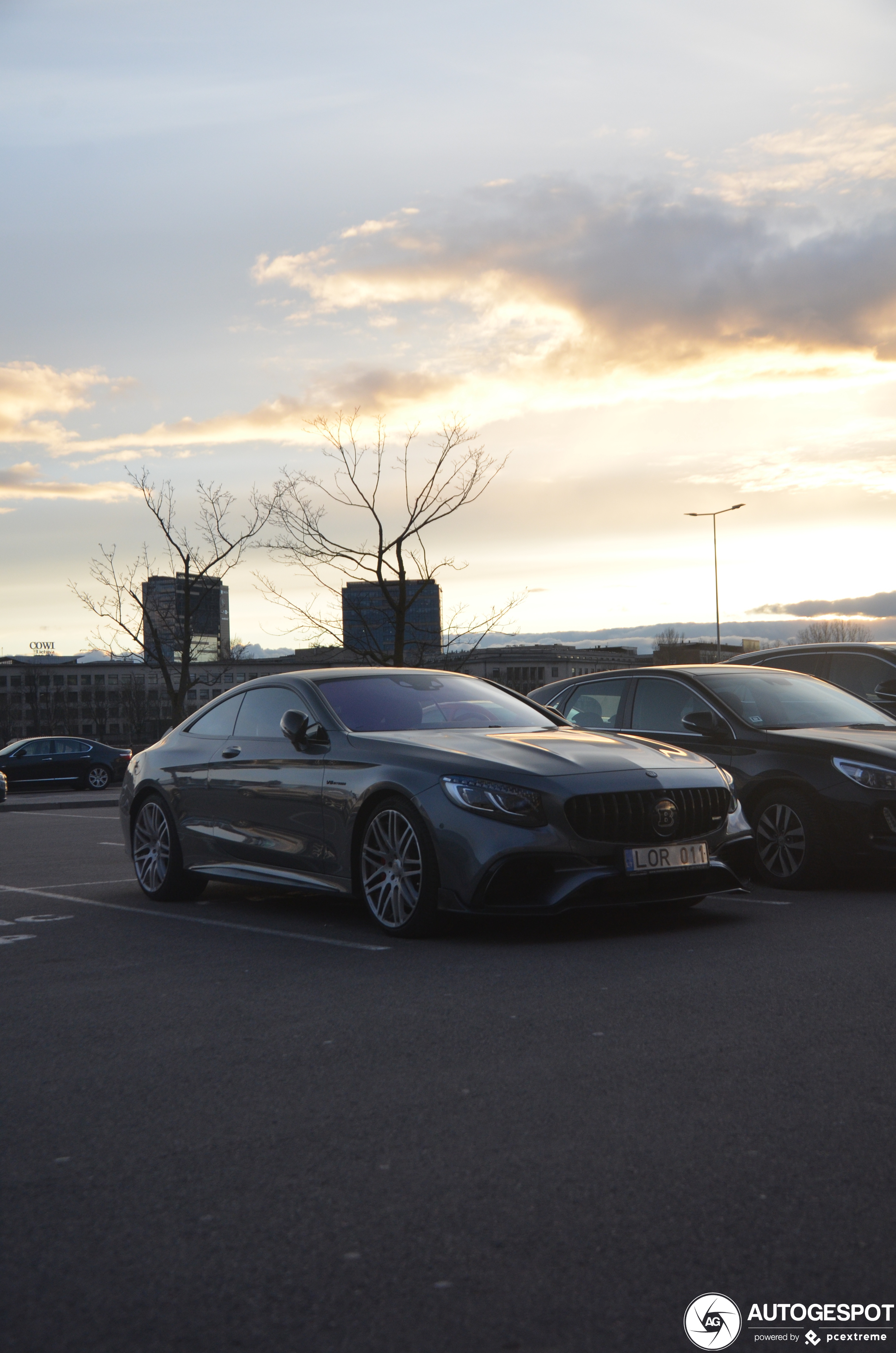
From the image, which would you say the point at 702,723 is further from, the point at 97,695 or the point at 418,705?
the point at 97,695

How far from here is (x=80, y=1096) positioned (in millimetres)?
3908

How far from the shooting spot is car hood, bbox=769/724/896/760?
815 centimetres

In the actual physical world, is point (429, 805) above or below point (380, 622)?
below

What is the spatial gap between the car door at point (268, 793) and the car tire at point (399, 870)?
0.43 metres

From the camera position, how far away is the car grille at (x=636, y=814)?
6320 mm

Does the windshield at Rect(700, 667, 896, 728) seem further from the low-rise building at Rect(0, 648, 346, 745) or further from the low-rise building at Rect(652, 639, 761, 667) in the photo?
the low-rise building at Rect(0, 648, 346, 745)

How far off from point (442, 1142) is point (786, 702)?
650 cm

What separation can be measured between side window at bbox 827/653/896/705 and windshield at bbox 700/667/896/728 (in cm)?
192

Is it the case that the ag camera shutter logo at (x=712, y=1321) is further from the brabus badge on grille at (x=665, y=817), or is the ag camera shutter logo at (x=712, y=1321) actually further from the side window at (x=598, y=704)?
the side window at (x=598, y=704)

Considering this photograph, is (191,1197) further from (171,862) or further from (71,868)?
(71,868)

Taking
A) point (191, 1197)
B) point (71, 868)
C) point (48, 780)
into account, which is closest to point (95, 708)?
point (48, 780)

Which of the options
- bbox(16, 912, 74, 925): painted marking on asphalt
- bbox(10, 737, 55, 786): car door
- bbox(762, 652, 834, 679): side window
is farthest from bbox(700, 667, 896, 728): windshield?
bbox(10, 737, 55, 786): car door

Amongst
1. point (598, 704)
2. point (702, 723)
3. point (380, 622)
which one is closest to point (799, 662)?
point (598, 704)

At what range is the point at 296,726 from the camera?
7.38 metres
